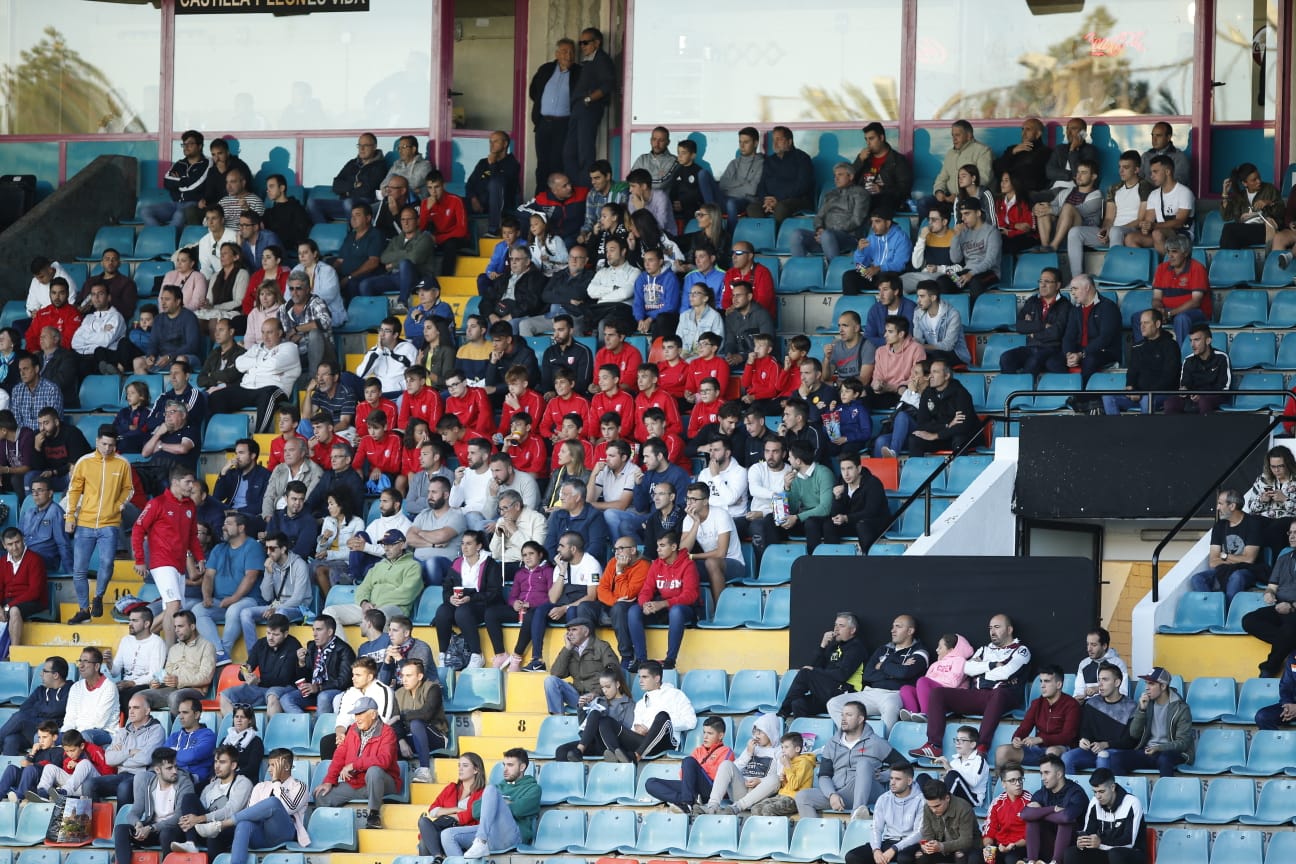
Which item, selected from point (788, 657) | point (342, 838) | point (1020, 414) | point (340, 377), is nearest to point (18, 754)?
point (342, 838)

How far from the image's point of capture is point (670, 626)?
47.3ft

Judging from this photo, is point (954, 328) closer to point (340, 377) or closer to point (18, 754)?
point (340, 377)

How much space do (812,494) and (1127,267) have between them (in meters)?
3.76

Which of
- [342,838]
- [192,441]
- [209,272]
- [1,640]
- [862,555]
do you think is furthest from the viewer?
[209,272]

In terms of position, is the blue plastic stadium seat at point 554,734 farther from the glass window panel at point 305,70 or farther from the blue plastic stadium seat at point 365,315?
the glass window panel at point 305,70

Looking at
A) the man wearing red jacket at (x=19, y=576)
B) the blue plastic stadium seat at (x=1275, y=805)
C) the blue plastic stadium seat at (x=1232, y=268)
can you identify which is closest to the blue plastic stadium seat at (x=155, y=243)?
the man wearing red jacket at (x=19, y=576)

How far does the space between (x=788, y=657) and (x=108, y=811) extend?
4.44 m

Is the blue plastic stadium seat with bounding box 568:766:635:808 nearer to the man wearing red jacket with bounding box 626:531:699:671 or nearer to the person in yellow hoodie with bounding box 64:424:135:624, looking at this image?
the man wearing red jacket with bounding box 626:531:699:671

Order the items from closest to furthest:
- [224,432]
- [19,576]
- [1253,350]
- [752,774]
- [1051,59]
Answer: [752,774] → [19,576] → [1253,350] → [224,432] → [1051,59]

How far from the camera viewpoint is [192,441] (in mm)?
17156

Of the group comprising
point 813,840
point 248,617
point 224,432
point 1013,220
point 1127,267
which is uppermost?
point 1013,220

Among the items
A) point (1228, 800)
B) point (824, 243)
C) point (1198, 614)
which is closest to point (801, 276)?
point (824, 243)

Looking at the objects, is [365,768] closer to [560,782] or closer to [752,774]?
[560,782]

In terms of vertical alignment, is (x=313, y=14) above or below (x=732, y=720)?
above
